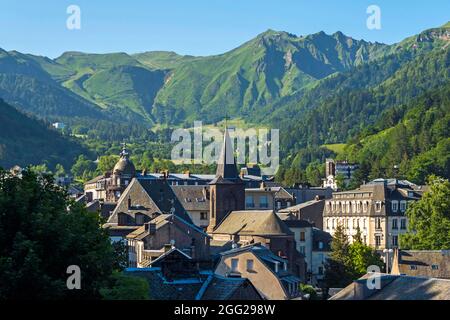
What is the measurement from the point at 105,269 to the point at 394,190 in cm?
9000

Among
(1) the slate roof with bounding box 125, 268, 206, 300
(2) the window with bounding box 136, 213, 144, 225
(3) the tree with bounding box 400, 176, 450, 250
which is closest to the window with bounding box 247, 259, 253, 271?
(1) the slate roof with bounding box 125, 268, 206, 300

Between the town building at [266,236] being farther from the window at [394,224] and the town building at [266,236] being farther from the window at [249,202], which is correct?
the window at [249,202]

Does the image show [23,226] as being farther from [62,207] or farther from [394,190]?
[394,190]

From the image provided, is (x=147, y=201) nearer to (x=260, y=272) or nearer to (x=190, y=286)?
(x=260, y=272)

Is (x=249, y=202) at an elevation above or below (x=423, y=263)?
above

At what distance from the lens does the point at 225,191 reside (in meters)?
109

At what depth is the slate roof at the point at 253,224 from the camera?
304 ft

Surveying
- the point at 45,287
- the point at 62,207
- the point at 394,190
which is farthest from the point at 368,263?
the point at 45,287

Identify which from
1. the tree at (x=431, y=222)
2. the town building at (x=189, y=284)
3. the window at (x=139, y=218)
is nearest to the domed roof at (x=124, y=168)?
the window at (x=139, y=218)

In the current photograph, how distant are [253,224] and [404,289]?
4616 centimetres

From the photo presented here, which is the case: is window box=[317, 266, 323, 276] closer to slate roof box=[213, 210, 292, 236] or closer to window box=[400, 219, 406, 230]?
slate roof box=[213, 210, 292, 236]

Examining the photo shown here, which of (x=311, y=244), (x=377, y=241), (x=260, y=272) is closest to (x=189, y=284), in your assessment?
(x=260, y=272)

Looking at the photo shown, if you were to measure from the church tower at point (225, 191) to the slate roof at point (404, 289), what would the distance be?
5302cm

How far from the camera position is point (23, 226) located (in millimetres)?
31438
